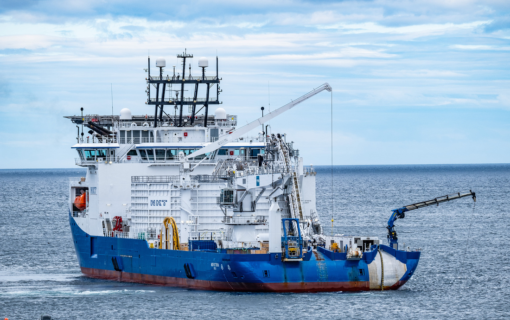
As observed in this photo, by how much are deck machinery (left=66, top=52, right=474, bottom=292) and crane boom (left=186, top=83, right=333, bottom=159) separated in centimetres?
7

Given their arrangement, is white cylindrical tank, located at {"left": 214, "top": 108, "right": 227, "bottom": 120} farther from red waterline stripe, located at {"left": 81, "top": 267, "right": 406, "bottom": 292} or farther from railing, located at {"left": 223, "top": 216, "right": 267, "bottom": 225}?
red waterline stripe, located at {"left": 81, "top": 267, "right": 406, "bottom": 292}

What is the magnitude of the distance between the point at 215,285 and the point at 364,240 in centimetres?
828

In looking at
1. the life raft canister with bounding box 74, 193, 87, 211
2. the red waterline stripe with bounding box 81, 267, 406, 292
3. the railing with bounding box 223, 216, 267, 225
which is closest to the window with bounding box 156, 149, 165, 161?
the life raft canister with bounding box 74, 193, 87, 211

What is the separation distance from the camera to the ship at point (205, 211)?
4444 cm

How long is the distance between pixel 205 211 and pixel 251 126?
724 cm

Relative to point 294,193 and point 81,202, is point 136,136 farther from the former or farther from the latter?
point 294,193

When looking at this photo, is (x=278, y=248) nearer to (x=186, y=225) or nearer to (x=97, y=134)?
(x=186, y=225)

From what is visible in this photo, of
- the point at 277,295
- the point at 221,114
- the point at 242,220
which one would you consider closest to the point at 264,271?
the point at 277,295

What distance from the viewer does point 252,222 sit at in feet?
155

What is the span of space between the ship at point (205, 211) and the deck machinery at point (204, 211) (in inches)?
2.5

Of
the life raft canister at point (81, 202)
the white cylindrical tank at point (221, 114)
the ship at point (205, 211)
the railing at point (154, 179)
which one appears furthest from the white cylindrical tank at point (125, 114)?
the railing at point (154, 179)

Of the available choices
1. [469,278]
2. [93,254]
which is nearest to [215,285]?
[93,254]

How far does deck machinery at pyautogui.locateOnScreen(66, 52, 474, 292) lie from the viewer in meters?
44.4

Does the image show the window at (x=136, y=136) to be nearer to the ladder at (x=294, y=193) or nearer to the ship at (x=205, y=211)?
the ship at (x=205, y=211)
